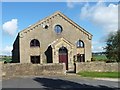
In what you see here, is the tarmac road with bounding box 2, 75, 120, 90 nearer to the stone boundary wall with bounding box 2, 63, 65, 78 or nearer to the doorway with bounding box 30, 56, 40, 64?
the stone boundary wall with bounding box 2, 63, 65, 78

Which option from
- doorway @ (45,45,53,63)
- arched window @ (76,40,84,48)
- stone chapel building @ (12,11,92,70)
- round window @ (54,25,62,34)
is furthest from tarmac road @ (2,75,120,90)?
arched window @ (76,40,84,48)

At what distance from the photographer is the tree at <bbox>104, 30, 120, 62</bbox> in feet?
160

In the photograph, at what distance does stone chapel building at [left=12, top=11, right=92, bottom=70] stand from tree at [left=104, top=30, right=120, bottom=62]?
5285mm

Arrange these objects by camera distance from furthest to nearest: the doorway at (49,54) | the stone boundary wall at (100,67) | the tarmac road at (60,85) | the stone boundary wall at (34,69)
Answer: the doorway at (49,54) < the stone boundary wall at (100,67) < the stone boundary wall at (34,69) < the tarmac road at (60,85)

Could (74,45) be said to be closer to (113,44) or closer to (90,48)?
(90,48)

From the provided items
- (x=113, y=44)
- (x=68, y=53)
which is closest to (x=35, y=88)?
(x=68, y=53)

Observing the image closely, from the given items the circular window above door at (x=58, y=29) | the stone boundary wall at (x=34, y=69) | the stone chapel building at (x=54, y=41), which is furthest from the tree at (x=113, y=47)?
the stone boundary wall at (x=34, y=69)

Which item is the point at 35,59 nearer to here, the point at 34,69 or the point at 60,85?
the point at 34,69

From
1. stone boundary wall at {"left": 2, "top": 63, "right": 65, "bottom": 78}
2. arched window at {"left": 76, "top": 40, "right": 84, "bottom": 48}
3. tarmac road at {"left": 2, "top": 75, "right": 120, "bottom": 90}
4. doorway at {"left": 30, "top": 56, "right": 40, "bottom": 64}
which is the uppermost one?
arched window at {"left": 76, "top": 40, "right": 84, "bottom": 48}

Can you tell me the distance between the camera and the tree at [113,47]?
48787mm

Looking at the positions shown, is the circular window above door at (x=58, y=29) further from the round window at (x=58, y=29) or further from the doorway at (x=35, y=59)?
the doorway at (x=35, y=59)

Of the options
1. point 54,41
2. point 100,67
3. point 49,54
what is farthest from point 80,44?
point 100,67

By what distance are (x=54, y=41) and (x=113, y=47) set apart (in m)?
12.0

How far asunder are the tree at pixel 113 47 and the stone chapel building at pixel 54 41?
528 cm
